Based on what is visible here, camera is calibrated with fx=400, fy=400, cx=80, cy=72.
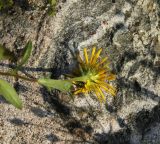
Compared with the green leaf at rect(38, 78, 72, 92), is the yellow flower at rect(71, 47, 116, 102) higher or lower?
higher

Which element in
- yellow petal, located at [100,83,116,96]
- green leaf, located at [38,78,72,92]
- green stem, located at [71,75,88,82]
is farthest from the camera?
yellow petal, located at [100,83,116,96]

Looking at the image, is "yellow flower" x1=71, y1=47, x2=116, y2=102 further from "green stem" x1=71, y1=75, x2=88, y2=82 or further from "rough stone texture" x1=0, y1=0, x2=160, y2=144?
"rough stone texture" x1=0, y1=0, x2=160, y2=144

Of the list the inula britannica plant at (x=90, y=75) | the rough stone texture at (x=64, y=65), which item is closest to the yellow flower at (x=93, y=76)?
the inula britannica plant at (x=90, y=75)

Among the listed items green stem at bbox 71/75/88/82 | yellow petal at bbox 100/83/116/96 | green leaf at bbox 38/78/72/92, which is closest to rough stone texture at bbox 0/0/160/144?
yellow petal at bbox 100/83/116/96

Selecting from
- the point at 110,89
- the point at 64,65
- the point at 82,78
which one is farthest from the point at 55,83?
the point at 110,89

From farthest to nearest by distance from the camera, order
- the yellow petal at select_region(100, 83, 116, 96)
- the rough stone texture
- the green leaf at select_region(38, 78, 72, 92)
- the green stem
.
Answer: the rough stone texture
the yellow petal at select_region(100, 83, 116, 96)
the green stem
the green leaf at select_region(38, 78, 72, 92)

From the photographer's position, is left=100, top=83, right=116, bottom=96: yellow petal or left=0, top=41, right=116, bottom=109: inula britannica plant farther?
left=100, top=83, right=116, bottom=96: yellow petal

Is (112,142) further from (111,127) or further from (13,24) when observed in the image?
(13,24)

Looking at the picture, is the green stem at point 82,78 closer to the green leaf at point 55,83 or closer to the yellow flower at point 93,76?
the yellow flower at point 93,76

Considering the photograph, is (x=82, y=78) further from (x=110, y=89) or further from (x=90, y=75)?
(x=110, y=89)
